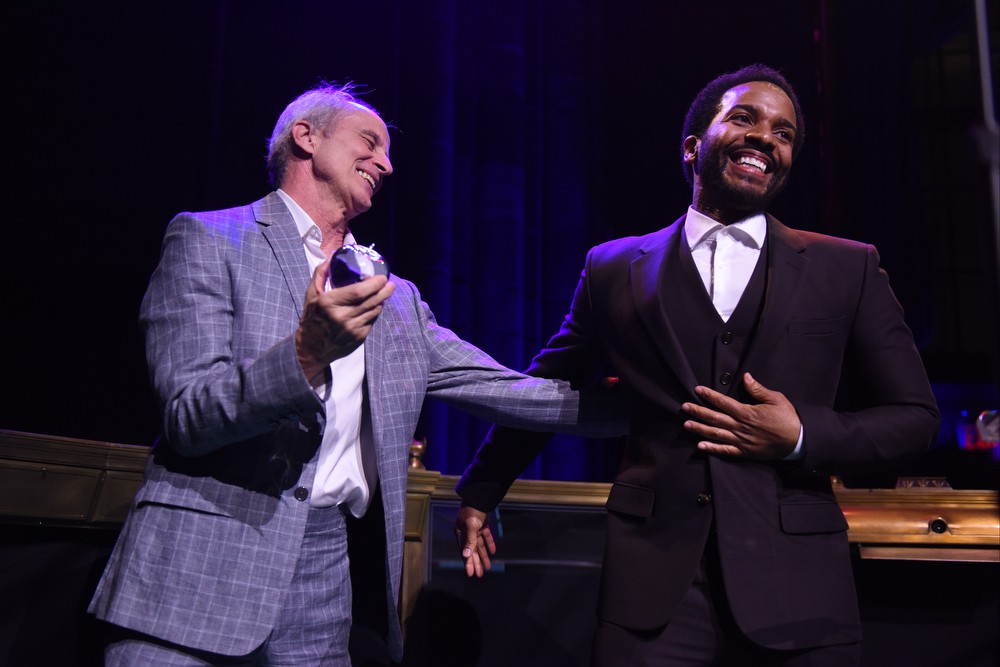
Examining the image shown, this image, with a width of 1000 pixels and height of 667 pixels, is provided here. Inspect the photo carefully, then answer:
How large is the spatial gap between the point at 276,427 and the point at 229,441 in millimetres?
79

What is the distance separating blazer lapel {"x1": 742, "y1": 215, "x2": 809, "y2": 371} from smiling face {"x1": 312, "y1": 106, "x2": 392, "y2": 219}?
0.89 meters

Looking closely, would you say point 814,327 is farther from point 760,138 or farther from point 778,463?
point 760,138

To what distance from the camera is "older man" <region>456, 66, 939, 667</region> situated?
122cm

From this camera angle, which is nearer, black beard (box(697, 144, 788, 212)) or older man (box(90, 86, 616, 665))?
older man (box(90, 86, 616, 665))

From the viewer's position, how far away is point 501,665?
251cm

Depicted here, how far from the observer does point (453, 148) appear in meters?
3.93

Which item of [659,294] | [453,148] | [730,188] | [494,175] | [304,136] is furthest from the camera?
[494,175]

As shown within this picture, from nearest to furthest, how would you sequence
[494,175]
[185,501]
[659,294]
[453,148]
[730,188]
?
[185,501] < [659,294] < [730,188] < [453,148] < [494,175]

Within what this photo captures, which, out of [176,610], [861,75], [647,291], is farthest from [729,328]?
[861,75]

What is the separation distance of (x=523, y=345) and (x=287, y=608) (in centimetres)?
266

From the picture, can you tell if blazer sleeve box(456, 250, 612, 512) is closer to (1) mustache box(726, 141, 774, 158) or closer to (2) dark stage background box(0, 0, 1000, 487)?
(1) mustache box(726, 141, 774, 158)

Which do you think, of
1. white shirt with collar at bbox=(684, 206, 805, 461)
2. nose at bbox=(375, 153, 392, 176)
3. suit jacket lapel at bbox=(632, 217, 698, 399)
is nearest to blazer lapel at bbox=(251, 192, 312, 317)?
nose at bbox=(375, 153, 392, 176)

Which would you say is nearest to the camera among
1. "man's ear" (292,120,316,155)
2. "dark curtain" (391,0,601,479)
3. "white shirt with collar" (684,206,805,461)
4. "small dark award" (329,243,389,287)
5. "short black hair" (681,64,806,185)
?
"small dark award" (329,243,389,287)

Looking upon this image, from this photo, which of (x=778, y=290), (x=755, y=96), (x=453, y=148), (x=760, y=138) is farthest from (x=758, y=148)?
(x=453, y=148)
